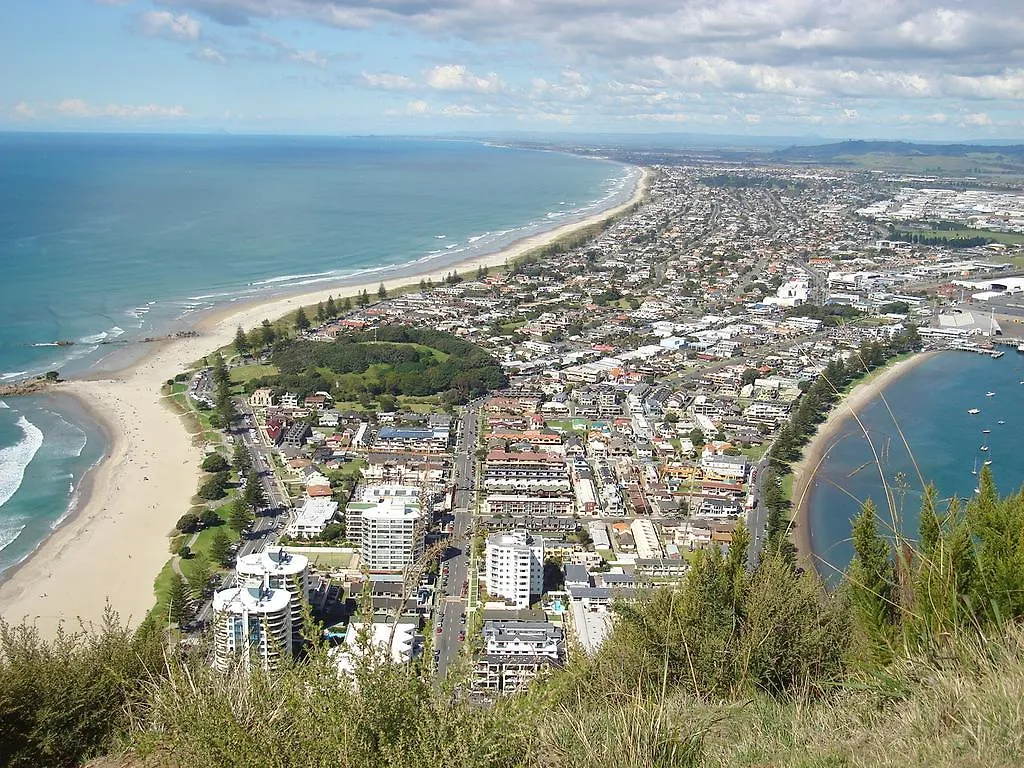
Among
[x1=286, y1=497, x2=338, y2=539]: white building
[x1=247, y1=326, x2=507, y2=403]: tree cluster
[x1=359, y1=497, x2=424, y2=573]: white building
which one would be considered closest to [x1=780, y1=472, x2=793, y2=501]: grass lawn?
[x1=359, y1=497, x2=424, y2=573]: white building

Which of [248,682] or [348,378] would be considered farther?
[348,378]

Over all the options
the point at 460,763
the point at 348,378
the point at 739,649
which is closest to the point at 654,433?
the point at 348,378

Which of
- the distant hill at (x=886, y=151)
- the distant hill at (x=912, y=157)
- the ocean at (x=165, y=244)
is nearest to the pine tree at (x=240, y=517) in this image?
the ocean at (x=165, y=244)

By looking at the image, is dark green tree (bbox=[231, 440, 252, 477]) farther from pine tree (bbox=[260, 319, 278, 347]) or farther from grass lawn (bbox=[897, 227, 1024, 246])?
grass lawn (bbox=[897, 227, 1024, 246])

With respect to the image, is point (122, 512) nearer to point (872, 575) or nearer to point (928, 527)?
point (872, 575)

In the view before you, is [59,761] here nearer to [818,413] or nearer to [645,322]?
[818,413]

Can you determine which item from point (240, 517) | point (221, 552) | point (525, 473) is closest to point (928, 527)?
point (221, 552)
